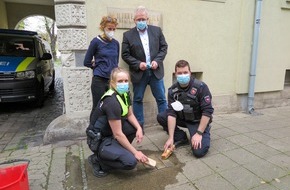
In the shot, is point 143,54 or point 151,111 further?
point 151,111

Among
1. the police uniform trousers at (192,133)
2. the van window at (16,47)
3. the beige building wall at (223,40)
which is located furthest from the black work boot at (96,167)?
the van window at (16,47)

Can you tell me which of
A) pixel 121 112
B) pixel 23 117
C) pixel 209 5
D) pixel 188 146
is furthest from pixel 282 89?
pixel 23 117

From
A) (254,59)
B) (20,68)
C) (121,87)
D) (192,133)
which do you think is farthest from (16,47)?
(254,59)

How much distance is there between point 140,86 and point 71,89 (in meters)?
1.05

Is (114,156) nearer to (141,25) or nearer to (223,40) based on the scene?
(141,25)

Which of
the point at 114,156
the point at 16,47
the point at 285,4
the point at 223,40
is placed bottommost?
the point at 114,156

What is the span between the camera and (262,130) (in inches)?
164

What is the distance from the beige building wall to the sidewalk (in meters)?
1.22

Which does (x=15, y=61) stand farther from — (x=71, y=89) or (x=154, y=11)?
(x=154, y=11)

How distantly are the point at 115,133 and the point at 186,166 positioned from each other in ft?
3.22

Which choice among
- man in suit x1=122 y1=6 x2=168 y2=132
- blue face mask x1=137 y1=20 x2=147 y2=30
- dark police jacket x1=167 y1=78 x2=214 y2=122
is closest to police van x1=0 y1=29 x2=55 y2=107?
man in suit x1=122 y1=6 x2=168 y2=132

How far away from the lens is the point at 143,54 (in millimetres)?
3801

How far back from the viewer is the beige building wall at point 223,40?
4250 mm

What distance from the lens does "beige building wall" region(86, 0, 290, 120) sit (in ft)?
13.9
